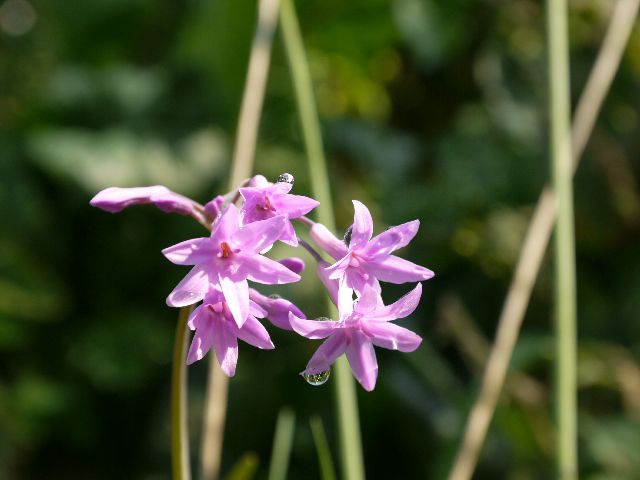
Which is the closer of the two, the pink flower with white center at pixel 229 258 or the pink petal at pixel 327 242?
the pink flower with white center at pixel 229 258

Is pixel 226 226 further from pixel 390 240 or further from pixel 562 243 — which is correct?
pixel 562 243

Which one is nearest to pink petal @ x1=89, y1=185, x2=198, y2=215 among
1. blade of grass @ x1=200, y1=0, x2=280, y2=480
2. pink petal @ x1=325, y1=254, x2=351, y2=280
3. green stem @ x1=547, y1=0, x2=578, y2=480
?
pink petal @ x1=325, y1=254, x2=351, y2=280

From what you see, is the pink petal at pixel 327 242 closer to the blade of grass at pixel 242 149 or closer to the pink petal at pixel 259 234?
the pink petal at pixel 259 234

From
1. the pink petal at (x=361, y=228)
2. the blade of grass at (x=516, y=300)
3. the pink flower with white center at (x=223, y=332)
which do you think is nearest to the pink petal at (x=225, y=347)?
the pink flower with white center at (x=223, y=332)

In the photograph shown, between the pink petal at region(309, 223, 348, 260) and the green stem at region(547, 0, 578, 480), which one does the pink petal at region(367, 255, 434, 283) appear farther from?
the green stem at region(547, 0, 578, 480)

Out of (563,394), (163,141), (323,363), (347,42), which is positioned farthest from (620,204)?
(323,363)

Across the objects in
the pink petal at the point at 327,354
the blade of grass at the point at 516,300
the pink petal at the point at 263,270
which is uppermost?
the blade of grass at the point at 516,300

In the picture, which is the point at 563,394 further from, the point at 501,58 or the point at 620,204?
the point at 501,58
